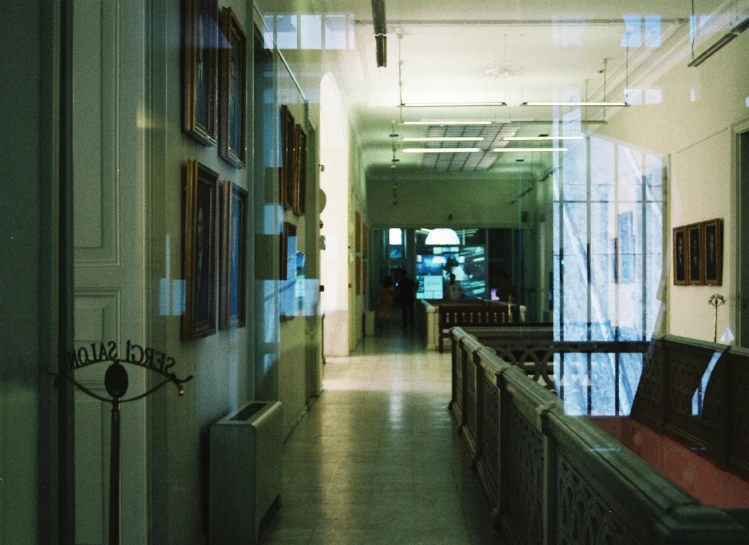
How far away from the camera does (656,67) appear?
40.5 ft

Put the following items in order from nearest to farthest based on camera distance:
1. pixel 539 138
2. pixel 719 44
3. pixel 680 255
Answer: pixel 719 44, pixel 680 255, pixel 539 138

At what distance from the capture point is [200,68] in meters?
3.87

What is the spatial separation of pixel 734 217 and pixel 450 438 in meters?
4.24

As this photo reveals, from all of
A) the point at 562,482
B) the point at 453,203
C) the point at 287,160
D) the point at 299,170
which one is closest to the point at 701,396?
the point at 562,482

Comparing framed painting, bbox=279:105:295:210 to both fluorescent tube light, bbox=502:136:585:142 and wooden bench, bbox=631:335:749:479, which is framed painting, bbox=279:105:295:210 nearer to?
wooden bench, bbox=631:335:749:479

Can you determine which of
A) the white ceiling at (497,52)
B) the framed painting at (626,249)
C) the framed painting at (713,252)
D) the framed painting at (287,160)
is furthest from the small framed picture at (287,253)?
the framed painting at (626,249)

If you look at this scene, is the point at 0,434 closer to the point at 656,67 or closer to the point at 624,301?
the point at 656,67

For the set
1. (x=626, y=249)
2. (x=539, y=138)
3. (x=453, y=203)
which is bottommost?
(x=626, y=249)

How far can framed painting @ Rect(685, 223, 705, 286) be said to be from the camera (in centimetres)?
991

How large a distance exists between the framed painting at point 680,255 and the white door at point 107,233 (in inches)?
351

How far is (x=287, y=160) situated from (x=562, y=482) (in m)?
4.51

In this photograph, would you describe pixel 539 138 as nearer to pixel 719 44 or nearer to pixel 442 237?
pixel 442 237

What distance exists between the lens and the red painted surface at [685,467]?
5051 mm

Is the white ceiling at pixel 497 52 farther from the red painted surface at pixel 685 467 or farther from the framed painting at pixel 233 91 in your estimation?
the red painted surface at pixel 685 467
